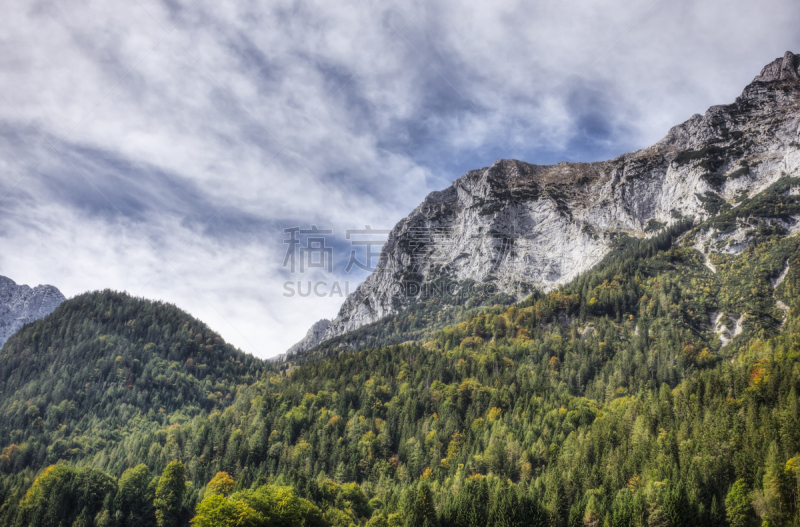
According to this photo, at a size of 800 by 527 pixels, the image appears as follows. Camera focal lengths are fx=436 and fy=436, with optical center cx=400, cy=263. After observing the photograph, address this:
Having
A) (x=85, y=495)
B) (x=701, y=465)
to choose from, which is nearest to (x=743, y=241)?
(x=701, y=465)

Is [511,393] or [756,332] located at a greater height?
[756,332]

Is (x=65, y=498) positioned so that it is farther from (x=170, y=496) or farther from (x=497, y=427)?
(x=497, y=427)

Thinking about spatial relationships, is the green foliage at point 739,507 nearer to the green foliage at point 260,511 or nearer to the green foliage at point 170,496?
the green foliage at point 260,511

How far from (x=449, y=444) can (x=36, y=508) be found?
93.4 meters

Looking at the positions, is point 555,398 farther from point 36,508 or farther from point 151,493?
point 36,508

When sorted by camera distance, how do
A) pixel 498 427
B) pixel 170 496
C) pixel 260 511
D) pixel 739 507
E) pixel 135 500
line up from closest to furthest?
pixel 739 507 < pixel 260 511 < pixel 170 496 < pixel 135 500 < pixel 498 427

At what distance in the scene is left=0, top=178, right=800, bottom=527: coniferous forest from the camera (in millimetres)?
74562

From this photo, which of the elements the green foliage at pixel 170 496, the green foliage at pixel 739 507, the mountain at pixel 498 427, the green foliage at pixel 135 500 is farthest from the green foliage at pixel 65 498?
the green foliage at pixel 739 507

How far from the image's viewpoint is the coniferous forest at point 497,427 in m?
74.6

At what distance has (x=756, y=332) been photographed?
487ft

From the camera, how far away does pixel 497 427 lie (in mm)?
116812

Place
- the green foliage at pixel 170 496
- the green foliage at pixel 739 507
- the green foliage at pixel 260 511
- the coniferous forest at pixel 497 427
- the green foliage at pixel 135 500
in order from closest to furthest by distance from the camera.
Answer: the green foliage at pixel 260 511 → the green foliage at pixel 739 507 → the coniferous forest at pixel 497 427 → the green foliage at pixel 170 496 → the green foliage at pixel 135 500

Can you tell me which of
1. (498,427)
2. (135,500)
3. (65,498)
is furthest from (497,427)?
(65,498)

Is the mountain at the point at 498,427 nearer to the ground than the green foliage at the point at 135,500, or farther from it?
farther from it
